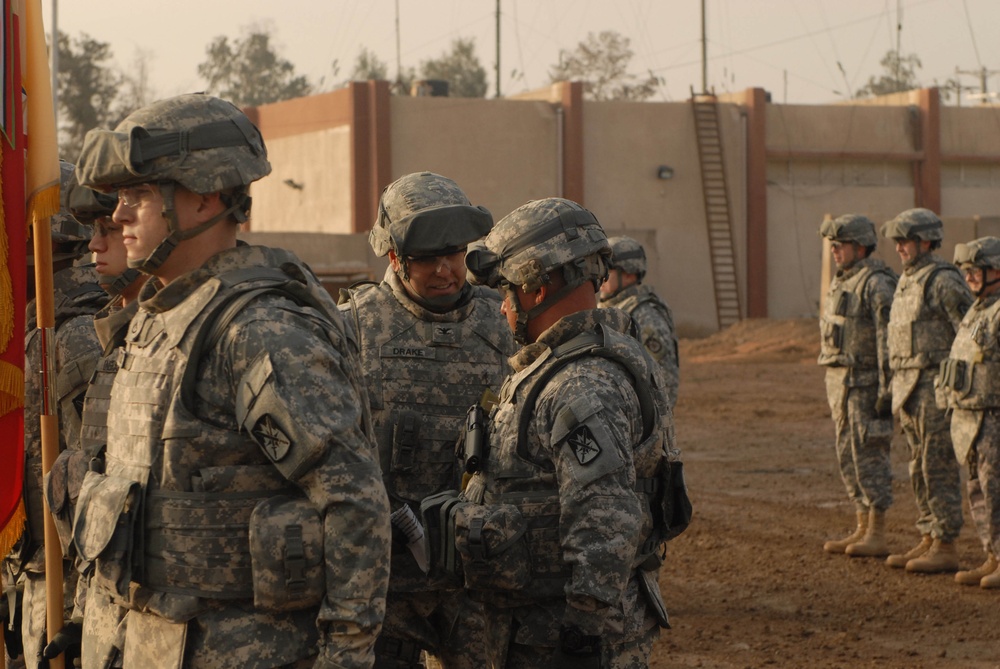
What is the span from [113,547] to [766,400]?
58.8ft

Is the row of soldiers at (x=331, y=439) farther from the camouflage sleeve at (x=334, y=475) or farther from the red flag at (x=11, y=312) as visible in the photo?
the red flag at (x=11, y=312)

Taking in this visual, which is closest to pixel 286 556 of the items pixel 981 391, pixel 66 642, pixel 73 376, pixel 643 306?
pixel 66 642

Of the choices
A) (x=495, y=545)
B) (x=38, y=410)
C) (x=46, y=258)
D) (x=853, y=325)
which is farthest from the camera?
(x=853, y=325)

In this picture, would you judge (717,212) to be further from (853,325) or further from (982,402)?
(982,402)

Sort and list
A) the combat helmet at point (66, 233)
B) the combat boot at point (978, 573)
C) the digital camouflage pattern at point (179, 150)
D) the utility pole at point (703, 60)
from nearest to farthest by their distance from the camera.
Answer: the digital camouflage pattern at point (179, 150) < the combat helmet at point (66, 233) < the combat boot at point (978, 573) < the utility pole at point (703, 60)

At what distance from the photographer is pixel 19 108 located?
15.1ft

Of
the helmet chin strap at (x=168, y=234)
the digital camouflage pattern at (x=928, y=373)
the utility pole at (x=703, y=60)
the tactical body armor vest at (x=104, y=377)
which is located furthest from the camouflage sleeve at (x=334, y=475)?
the utility pole at (x=703, y=60)

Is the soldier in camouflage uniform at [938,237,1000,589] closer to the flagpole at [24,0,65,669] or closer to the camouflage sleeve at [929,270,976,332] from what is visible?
the camouflage sleeve at [929,270,976,332]

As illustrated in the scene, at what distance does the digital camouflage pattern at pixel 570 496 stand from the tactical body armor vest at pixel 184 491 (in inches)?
40.2

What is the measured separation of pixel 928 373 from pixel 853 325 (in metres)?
0.76

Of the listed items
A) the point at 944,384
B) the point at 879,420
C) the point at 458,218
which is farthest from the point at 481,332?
the point at 879,420

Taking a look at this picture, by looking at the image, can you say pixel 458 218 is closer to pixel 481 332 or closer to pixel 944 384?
pixel 481 332

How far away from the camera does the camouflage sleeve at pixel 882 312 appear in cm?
1003

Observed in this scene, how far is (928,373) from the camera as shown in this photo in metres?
9.73
